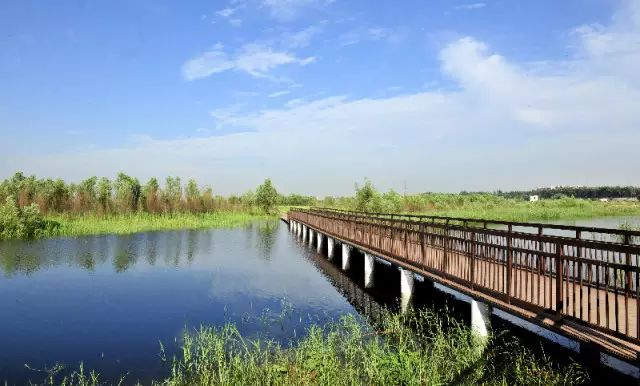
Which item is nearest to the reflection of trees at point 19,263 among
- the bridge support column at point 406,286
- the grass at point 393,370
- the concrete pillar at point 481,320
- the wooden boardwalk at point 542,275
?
the grass at point 393,370

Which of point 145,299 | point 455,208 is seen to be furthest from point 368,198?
point 145,299

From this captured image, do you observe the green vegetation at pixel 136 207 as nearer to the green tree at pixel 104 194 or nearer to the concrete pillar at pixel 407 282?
the green tree at pixel 104 194

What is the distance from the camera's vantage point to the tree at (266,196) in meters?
68.3

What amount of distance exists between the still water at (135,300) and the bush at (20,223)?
628 cm

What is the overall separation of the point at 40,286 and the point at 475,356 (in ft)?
59.2

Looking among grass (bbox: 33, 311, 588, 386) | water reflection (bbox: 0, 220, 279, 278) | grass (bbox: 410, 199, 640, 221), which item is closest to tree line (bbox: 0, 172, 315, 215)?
water reflection (bbox: 0, 220, 279, 278)

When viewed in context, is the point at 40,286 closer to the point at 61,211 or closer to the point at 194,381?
the point at 194,381

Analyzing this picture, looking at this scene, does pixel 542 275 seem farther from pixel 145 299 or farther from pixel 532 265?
pixel 145 299

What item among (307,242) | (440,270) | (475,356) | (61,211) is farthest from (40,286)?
(61,211)

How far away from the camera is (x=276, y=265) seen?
2352 centimetres

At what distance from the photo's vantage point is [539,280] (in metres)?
7.21

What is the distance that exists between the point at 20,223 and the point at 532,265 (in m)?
39.8

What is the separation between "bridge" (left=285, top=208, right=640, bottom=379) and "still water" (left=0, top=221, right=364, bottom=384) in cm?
296

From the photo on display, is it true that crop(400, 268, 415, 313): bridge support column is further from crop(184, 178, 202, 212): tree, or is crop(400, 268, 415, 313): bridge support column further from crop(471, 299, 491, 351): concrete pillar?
crop(184, 178, 202, 212): tree
